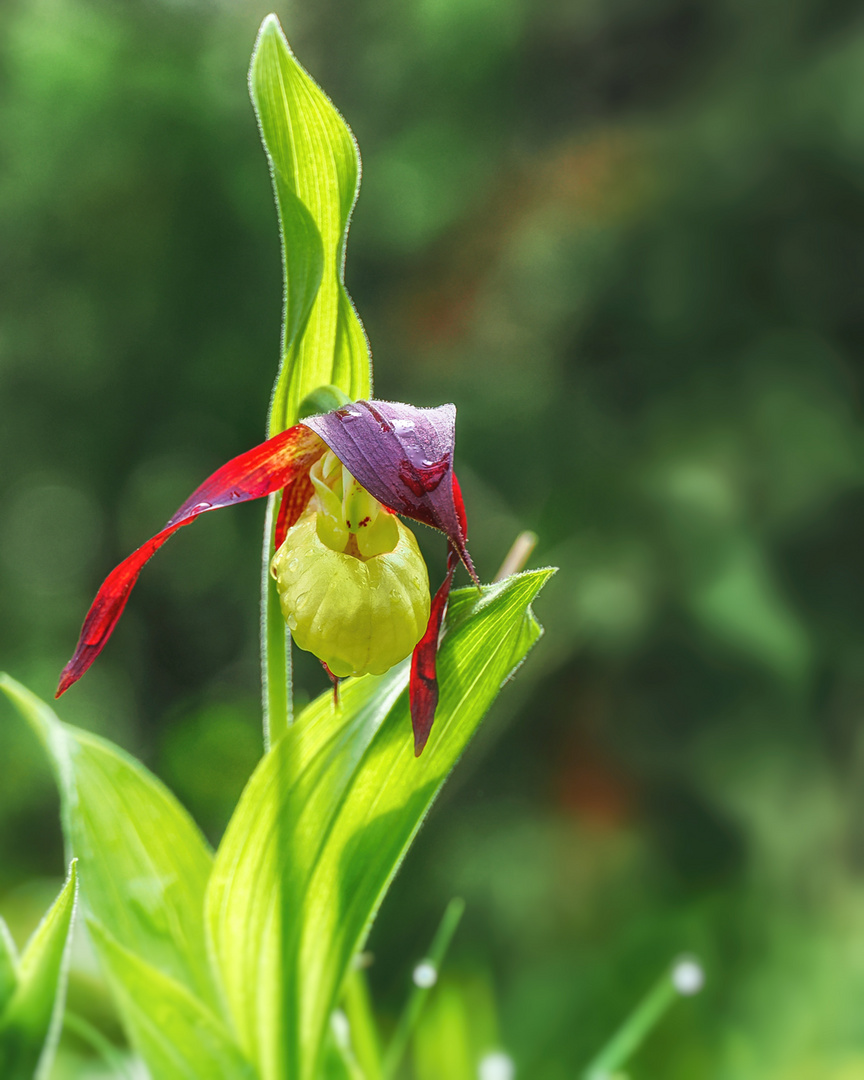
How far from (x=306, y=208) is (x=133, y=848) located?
33 centimetres

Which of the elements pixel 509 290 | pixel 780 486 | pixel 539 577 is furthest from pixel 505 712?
pixel 539 577

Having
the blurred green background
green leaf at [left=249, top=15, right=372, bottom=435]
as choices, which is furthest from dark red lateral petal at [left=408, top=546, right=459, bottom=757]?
the blurred green background

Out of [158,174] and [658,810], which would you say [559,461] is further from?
[158,174]

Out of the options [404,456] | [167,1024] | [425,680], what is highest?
[404,456]

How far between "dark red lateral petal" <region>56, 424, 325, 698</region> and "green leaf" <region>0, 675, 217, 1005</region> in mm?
116

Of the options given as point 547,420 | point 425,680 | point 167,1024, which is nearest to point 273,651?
point 425,680

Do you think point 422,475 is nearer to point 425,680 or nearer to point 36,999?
point 425,680

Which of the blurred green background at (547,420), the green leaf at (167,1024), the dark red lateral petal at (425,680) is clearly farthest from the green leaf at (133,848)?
the blurred green background at (547,420)

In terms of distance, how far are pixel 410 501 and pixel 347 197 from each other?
0.16 metres

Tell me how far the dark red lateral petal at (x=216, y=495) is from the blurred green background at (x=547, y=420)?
3.09ft

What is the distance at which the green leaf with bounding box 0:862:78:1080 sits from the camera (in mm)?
366

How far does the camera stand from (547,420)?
1.37m

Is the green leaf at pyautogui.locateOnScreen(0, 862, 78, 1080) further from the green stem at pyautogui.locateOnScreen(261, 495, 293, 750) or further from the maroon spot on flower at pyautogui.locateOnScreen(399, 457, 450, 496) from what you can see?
the maroon spot on flower at pyautogui.locateOnScreen(399, 457, 450, 496)

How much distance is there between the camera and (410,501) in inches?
12.2
